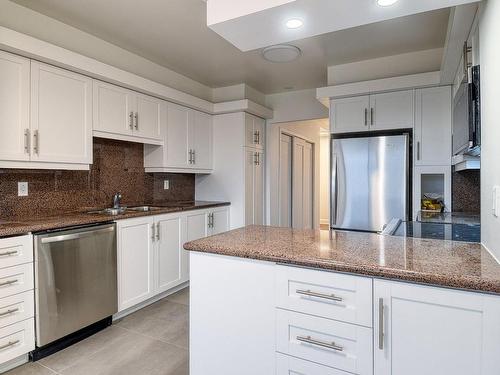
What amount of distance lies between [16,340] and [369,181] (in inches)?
125

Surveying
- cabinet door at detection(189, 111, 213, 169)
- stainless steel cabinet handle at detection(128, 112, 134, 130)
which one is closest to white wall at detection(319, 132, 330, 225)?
cabinet door at detection(189, 111, 213, 169)

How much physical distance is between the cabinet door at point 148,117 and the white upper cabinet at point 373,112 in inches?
75.3

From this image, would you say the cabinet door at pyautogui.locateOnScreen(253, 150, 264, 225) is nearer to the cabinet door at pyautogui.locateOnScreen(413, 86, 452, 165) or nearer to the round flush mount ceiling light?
the round flush mount ceiling light

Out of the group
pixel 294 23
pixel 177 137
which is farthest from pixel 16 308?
pixel 294 23

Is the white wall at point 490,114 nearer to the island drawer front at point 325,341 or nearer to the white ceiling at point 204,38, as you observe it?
the island drawer front at point 325,341

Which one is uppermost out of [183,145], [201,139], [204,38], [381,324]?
[204,38]

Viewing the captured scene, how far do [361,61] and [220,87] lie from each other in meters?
1.93

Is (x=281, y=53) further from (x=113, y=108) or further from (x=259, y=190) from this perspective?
(x=259, y=190)

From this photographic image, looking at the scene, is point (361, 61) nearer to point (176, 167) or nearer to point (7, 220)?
point (176, 167)

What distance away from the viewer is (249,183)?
14.1 feet

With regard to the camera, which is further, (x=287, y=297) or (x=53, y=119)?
(x=53, y=119)

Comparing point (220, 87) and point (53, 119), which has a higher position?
point (220, 87)

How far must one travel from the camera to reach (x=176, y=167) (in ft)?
12.1

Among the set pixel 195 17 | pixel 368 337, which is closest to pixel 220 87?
pixel 195 17
